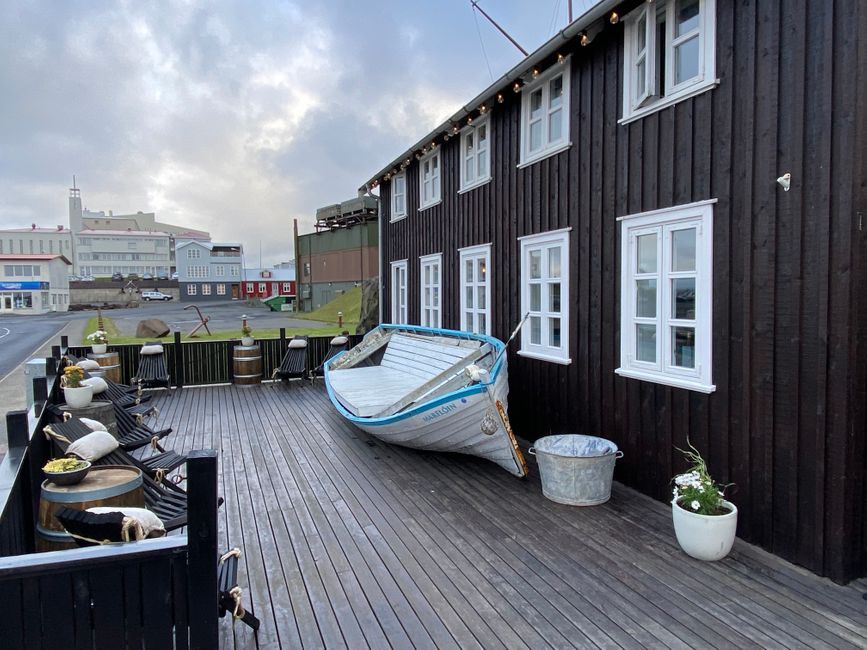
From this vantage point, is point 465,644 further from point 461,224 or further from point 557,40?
point 461,224

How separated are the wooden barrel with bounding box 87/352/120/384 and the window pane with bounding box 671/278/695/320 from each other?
914 centimetres

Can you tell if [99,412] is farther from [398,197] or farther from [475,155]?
[398,197]

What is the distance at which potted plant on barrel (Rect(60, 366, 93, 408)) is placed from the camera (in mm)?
5191

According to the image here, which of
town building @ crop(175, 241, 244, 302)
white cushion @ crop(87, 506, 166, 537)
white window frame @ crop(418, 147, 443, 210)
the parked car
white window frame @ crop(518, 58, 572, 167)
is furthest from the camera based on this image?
town building @ crop(175, 241, 244, 302)

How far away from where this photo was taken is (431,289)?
31.1 ft

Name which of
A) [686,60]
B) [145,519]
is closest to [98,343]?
[145,519]

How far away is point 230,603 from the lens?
249cm

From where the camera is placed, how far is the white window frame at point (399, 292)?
1068cm

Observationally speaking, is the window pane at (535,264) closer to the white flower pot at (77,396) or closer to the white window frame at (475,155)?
the white window frame at (475,155)

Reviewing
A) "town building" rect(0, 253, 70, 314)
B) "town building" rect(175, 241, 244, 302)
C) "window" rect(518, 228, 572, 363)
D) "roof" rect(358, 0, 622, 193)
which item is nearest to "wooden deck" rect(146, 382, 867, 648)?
"window" rect(518, 228, 572, 363)

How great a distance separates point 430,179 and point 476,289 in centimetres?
276

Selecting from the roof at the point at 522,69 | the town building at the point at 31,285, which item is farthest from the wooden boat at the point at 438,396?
the town building at the point at 31,285

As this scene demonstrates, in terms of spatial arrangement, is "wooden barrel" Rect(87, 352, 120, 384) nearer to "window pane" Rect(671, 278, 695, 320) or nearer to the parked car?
"window pane" Rect(671, 278, 695, 320)

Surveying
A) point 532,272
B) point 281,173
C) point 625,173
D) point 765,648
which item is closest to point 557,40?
point 625,173
